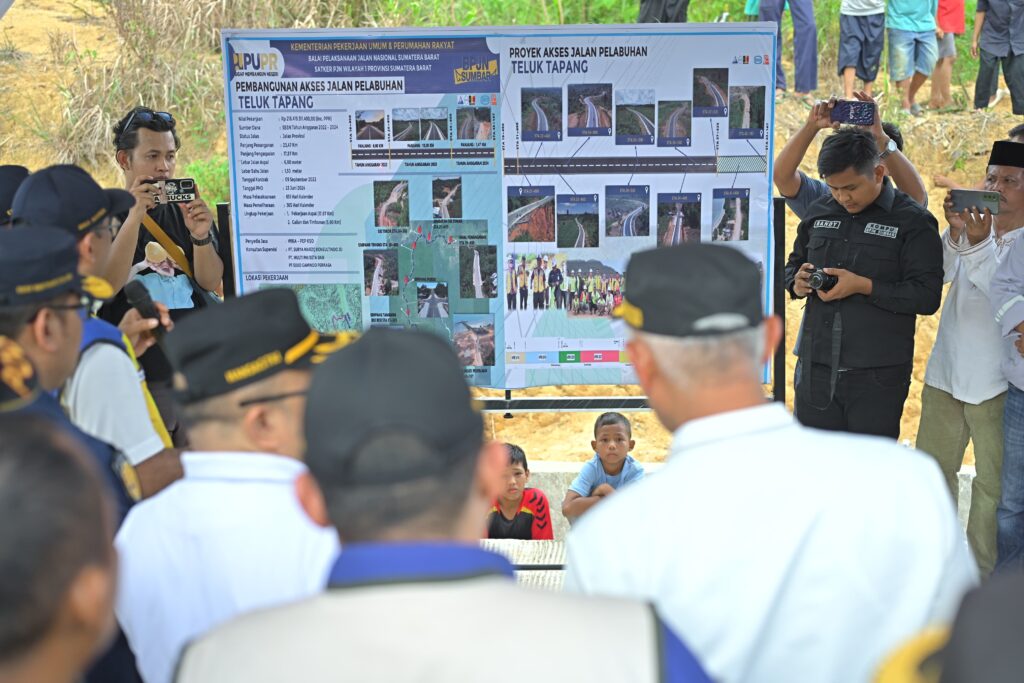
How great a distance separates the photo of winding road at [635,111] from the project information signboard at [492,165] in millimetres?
10

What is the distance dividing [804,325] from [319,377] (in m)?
4.09

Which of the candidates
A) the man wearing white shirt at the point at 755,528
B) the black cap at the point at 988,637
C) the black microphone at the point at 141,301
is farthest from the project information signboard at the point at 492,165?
the black cap at the point at 988,637

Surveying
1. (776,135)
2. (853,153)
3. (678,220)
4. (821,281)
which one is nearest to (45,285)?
(678,220)

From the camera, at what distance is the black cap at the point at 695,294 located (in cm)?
199

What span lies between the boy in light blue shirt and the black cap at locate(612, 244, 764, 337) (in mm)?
3401

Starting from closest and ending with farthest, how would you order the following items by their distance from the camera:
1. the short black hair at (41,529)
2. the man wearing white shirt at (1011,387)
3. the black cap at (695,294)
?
1. the short black hair at (41,529)
2. the black cap at (695,294)
3. the man wearing white shirt at (1011,387)

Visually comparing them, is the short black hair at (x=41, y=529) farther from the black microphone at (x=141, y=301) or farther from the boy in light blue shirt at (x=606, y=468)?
the boy in light blue shirt at (x=606, y=468)

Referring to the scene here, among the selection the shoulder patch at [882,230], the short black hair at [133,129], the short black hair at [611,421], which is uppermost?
the short black hair at [133,129]

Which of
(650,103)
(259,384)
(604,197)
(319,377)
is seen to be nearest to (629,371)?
(604,197)

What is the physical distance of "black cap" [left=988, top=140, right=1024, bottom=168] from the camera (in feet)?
16.2

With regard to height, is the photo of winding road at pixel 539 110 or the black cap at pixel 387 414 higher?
the photo of winding road at pixel 539 110

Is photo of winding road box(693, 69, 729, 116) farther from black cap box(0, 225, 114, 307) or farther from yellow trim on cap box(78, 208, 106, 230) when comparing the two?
black cap box(0, 225, 114, 307)

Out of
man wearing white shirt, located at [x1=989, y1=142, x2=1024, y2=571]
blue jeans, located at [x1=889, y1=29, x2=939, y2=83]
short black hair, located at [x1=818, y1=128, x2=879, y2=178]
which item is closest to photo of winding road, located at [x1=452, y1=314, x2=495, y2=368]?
short black hair, located at [x1=818, y1=128, x2=879, y2=178]

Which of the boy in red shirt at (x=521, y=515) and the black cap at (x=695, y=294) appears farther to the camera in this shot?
the boy in red shirt at (x=521, y=515)
